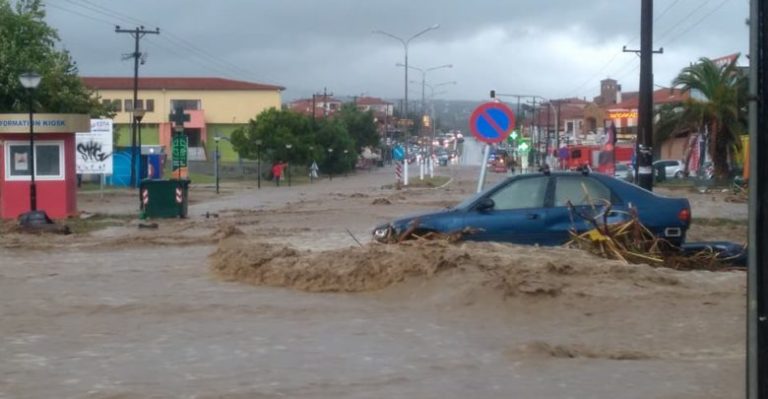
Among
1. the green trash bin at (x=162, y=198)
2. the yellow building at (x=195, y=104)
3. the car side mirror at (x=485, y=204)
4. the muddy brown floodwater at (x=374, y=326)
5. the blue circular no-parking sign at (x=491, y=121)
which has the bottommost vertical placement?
the muddy brown floodwater at (x=374, y=326)

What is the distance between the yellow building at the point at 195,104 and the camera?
329 feet

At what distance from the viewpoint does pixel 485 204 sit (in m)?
14.7

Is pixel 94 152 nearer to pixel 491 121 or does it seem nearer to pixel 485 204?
pixel 491 121

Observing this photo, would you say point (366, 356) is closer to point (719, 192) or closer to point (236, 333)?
point (236, 333)

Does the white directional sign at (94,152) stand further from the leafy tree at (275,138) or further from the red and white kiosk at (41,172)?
the leafy tree at (275,138)

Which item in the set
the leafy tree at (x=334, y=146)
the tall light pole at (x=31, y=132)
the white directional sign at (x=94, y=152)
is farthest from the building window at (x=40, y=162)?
the leafy tree at (x=334, y=146)

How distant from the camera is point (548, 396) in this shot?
7.85 metres

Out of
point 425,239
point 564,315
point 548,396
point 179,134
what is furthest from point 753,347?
point 179,134

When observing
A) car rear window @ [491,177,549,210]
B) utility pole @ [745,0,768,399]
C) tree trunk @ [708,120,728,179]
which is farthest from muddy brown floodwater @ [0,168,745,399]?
tree trunk @ [708,120,728,179]

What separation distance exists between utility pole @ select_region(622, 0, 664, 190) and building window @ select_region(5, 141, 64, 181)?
14842mm

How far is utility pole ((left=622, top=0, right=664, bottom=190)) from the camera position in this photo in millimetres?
22328

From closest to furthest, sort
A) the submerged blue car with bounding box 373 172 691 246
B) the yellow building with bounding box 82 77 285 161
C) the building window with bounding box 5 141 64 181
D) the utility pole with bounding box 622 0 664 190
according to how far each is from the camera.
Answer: the submerged blue car with bounding box 373 172 691 246, the utility pole with bounding box 622 0 664 190, the building window with bounding box 5 141 64 181, the yellow building with bounding box 82 77 285 161

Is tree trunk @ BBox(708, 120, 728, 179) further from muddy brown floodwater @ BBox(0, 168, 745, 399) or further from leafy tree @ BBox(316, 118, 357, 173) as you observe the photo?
leafy tree @ BBox(316, 118, 357, 173)
